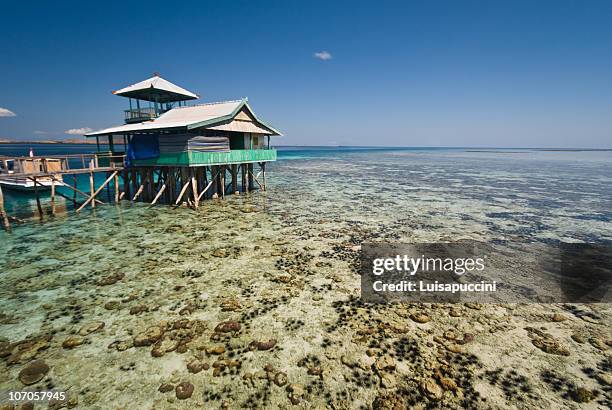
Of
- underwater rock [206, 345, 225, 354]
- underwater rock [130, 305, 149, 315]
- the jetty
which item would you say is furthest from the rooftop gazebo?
underwater rock [206, 345, 225, 354]

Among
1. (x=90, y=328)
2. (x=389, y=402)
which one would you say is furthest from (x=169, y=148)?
(x=389, y=402)

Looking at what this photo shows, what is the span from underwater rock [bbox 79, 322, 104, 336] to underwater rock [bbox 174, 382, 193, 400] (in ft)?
11.1

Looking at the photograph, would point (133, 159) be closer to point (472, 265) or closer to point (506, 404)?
point (472, 265)

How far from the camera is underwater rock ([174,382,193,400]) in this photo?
5.63 meters

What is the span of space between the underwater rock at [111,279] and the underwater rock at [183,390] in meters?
5.89

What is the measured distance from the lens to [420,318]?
8.23 m

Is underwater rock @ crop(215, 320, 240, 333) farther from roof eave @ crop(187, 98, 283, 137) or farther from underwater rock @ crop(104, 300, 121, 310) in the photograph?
roof eave @ crop(187, 98, 283, 137)

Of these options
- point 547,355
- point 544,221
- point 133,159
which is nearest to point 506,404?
point 547,355

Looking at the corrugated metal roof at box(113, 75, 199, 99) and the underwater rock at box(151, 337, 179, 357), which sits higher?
the corrugated metal roof at box(113, 75, 199, 99)

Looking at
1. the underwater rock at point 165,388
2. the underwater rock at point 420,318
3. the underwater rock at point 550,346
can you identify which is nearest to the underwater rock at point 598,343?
the underwater rock at point 550,346

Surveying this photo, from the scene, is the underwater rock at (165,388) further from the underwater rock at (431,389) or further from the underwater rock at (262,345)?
the underwater rock at (431,389)

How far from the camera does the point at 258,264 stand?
38.1 feet

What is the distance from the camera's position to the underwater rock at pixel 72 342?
6.95 meters

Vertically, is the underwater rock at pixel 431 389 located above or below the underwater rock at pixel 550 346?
below
